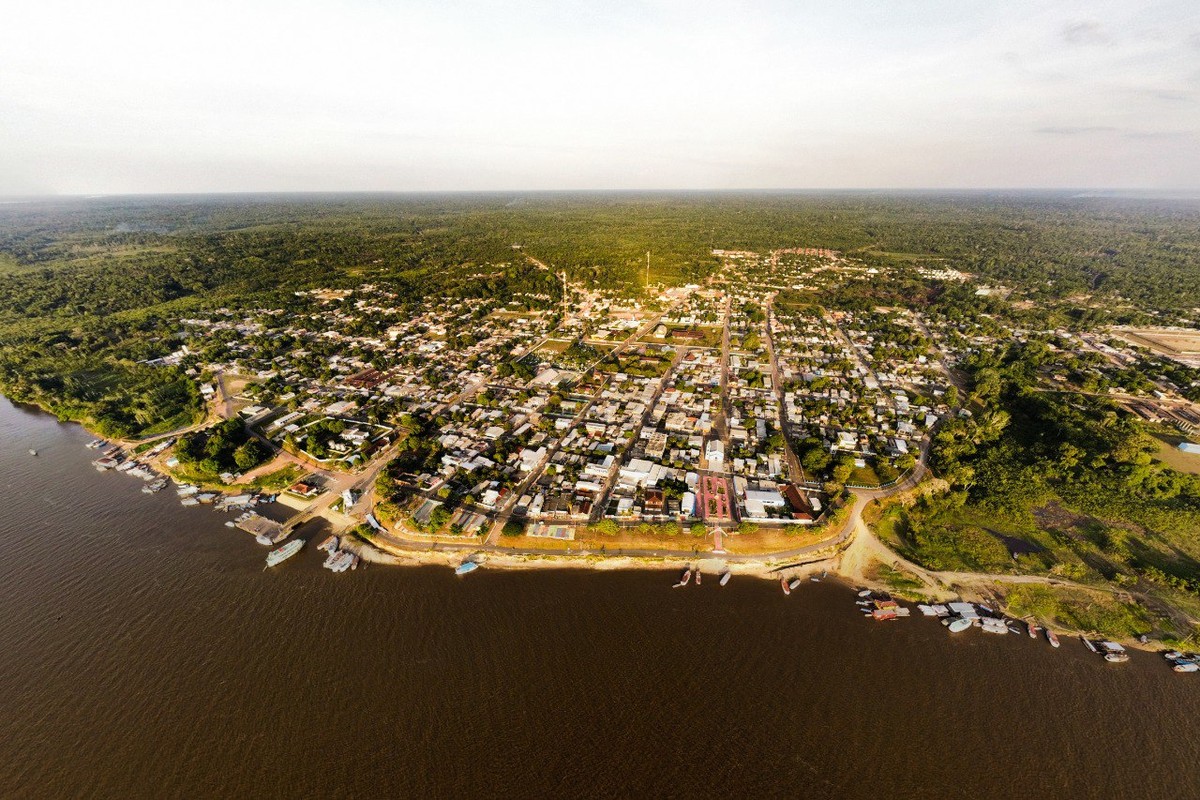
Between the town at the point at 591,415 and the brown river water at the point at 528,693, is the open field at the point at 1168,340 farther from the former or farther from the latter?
the brown river water at the point at 528,693

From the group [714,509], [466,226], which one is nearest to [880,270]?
[714,509]

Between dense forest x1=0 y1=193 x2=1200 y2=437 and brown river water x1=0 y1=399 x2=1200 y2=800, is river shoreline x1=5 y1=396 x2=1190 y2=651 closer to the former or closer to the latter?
brown river water x1=0 y1=399 x2=1200 y2=800

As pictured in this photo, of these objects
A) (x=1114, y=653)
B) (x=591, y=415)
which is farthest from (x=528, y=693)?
(x=1114, y=653)

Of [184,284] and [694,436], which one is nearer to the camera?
[694,436]

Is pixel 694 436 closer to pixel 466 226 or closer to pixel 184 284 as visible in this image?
pixel 184 284

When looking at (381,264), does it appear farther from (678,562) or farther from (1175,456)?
(1175,456)

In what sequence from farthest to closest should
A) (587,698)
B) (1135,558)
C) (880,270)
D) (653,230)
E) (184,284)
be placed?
(653,230), (880,270), (184,284), (1135,558), (587,698)
